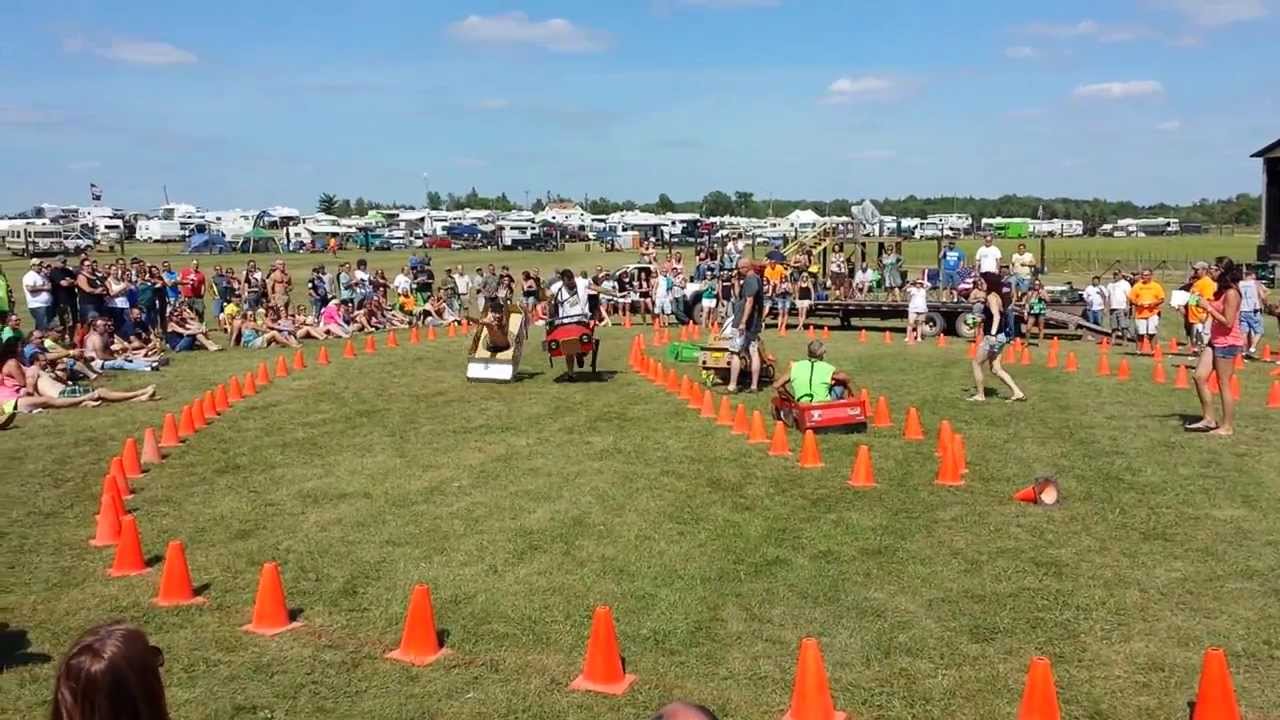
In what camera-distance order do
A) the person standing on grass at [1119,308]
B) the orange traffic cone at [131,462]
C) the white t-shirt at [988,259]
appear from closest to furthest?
1. the orange traffic cone at [131,462]
2. the person standing on grass at [1119,308]
3. the white t-shirt at [988,259]

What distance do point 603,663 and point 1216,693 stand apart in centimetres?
290

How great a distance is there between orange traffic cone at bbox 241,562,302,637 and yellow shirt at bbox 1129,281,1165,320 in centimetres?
1830

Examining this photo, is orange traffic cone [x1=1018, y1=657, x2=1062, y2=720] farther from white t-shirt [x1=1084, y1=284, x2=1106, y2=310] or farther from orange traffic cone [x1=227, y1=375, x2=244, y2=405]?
white t-shirt [x1=1084, y1=284, x2=1106, y2=310]

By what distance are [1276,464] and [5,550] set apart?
11187mm

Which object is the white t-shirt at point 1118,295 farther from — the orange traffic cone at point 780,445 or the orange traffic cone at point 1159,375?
the orange traffic cone at point 780,445

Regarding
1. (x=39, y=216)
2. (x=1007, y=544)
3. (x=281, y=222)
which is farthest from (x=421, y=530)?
(x=39, y=216)

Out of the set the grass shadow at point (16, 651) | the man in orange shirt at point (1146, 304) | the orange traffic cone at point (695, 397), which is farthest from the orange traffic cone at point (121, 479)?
the man in orange shirt at point (1146, 304)

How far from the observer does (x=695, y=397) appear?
45.5ft

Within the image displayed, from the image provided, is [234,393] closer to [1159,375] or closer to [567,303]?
[567,303]

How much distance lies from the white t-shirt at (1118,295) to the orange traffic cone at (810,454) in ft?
46.0

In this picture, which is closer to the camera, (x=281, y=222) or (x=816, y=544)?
(x=816, y=544)

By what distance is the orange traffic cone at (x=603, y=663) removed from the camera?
5402 millimetres

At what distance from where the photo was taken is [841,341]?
21.8 m

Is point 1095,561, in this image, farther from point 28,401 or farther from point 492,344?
point 28,401
